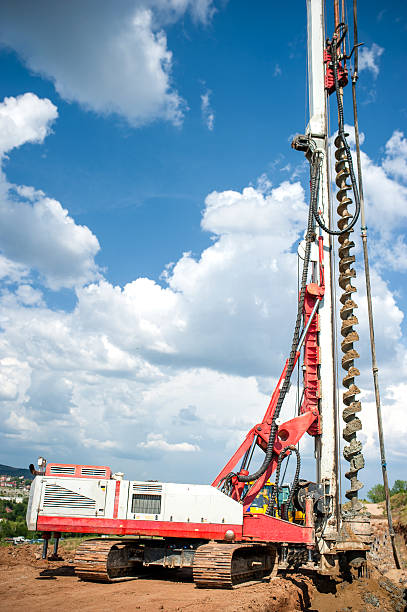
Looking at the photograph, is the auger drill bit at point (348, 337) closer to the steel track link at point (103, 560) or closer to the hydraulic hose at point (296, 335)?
the hydraulic hose at point (296, 335)

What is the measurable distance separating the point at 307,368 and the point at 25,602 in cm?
1025

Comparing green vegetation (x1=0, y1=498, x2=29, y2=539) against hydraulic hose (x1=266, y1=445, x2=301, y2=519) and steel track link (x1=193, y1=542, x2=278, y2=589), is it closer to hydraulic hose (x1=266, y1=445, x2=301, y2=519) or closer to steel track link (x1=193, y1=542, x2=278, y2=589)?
hydraulic hose (x1=266, y1=445, x2=301, y2=519)

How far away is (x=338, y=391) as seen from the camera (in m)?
17.0

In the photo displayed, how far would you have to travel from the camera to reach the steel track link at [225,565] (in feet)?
35.9

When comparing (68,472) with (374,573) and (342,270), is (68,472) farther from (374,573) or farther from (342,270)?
(342,270)

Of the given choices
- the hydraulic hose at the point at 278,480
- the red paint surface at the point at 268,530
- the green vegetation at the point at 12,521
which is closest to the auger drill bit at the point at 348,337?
the hydraulic hose at the point at 278,480

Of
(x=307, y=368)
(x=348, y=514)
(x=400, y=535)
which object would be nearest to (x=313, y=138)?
(x=307, y=368)

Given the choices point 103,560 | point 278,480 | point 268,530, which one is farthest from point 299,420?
point 103,560

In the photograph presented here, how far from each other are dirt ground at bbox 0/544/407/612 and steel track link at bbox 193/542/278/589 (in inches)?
9.3

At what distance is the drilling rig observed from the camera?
39.4 ft

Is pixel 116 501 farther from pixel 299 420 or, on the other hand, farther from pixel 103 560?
pixel 299 420

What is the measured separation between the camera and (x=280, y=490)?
1593cm

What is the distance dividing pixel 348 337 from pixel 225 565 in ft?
29.5

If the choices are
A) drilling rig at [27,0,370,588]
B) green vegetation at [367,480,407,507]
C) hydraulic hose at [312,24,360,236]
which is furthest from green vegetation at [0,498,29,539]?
green vegetation at [367,480,407,507]
